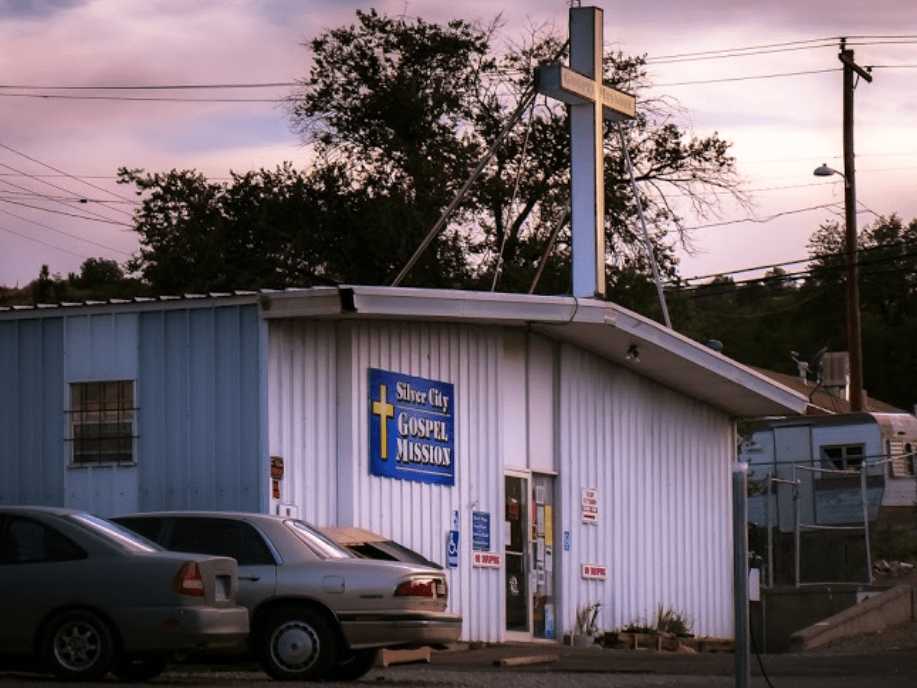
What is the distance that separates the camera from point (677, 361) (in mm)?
26219

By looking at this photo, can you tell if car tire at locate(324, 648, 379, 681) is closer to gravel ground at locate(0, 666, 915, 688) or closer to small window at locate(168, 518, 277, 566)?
gravel ground at locate(0, 666, 915, 688)

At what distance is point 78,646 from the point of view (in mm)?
14570

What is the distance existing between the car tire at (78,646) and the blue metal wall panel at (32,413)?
7117 millimetres

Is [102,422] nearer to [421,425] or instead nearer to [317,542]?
[421,425]

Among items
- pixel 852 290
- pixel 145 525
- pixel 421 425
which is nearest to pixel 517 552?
pixel 421 425

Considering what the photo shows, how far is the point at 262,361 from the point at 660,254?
73.1ft

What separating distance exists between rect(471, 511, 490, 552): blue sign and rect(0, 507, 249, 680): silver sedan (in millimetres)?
9092

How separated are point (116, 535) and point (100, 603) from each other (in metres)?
0.72

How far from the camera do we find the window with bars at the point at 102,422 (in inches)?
840

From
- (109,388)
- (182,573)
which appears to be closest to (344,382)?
(109,388)

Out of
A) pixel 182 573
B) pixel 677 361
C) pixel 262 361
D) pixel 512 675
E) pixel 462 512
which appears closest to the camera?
pixel 182 573

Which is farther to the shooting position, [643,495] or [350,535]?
[643,495]

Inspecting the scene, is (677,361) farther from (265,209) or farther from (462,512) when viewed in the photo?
(265,209)

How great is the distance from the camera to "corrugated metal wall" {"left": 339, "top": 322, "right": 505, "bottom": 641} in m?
21.9
